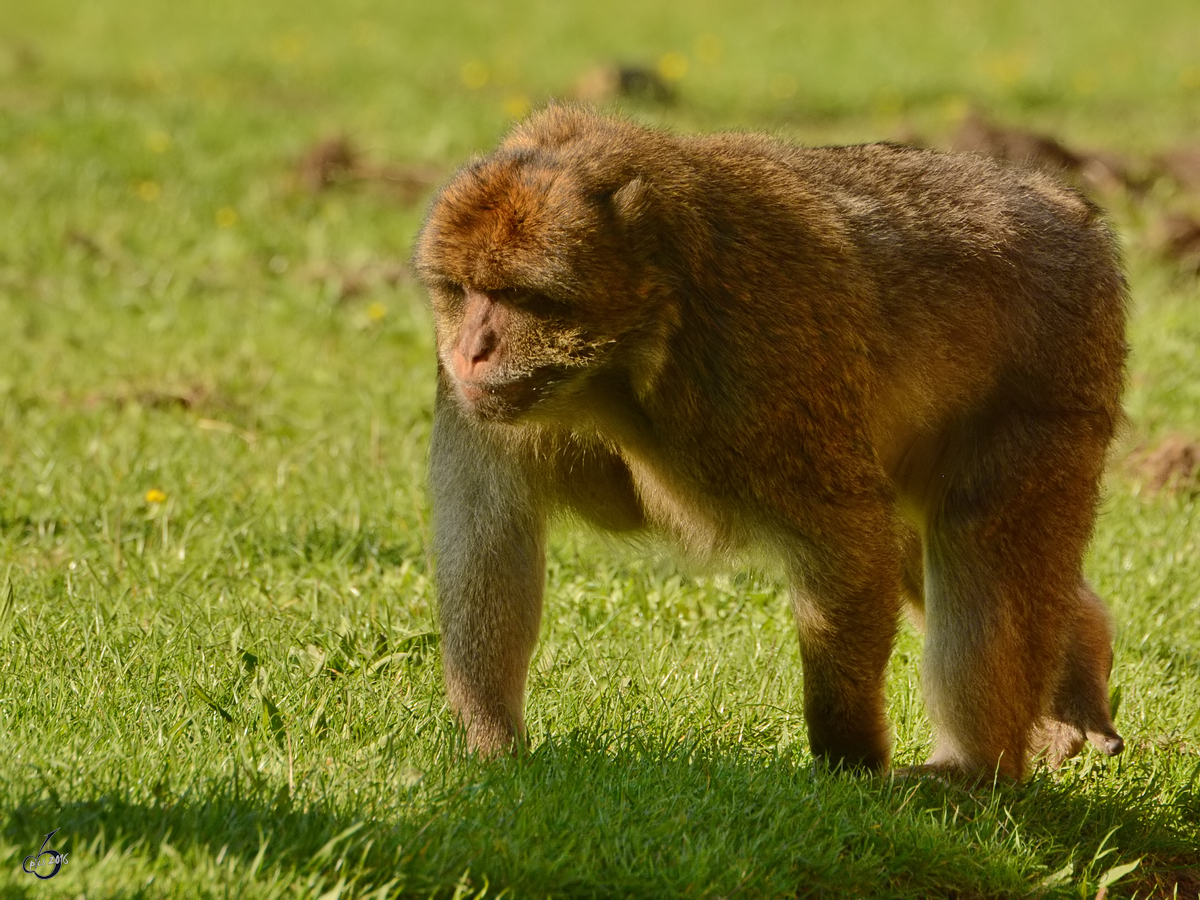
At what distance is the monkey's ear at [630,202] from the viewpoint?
12.7 ft

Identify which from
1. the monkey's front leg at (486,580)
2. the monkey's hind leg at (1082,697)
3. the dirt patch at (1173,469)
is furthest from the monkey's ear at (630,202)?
the dirt patch at (1173,469)

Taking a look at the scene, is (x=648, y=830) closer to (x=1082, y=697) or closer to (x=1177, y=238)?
(x=1082, y=697)

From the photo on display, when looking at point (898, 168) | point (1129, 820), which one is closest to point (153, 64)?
point (898, 168)

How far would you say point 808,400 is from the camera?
4.05 m

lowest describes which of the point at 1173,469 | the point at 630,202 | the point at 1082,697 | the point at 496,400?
the point at 1082,697

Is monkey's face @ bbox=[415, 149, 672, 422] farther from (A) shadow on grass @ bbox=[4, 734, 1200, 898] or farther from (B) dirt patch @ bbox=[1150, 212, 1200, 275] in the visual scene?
(B) dirt patch @ bbox=[1150, 212, 1200, 275]

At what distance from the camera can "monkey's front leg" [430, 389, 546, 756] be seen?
432cm

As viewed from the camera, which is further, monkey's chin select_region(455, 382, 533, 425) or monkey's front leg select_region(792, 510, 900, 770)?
monkey's front leg select_region(792, 510, 900, 770)

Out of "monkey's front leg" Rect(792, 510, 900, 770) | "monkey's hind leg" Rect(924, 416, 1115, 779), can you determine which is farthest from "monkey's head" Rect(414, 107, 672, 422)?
"monkey's hind leg" Rect(924, 416, 1115, 779)

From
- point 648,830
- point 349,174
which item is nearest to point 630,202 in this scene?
point 648,830

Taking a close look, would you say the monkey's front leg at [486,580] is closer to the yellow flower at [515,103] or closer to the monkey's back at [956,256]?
the monkey's back at [956,256]

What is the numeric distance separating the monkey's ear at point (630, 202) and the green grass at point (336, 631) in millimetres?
1315

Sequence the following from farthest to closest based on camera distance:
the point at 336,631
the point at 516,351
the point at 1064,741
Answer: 1. the point at 336,631
2. the point at 1064,741
3. the point at 516,351

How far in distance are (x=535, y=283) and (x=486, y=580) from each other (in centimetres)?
94
